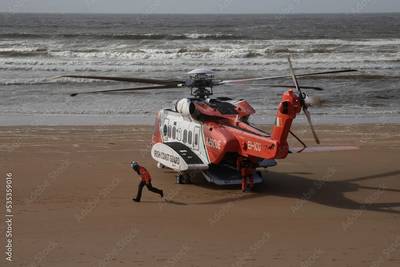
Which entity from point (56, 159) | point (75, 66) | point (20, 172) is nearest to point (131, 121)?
point (56, 159)

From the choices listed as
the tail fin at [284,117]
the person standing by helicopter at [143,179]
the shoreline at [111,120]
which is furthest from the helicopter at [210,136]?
the shoreline at [111,120]

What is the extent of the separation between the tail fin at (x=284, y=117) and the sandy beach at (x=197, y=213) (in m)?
1.50

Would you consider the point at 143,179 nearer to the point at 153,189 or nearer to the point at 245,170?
the point at 153,189

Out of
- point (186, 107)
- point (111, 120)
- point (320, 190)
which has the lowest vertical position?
point (111, 120)

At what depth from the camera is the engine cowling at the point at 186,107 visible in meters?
15.7

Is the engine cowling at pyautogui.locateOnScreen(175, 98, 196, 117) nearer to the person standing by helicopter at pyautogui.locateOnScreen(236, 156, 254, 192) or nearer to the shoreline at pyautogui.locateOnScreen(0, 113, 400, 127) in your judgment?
the person standing by helicopter at pyautogui.locateOnScreen(236, 156, 254, 192)

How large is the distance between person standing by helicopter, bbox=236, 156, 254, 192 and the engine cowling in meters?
1.68

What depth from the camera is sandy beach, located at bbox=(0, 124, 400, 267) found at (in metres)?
11.5

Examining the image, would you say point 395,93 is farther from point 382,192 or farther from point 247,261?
point 247,261

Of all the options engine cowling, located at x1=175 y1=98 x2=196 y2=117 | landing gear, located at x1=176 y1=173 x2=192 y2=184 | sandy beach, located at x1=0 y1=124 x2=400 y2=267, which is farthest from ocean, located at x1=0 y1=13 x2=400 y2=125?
sandy beach, located at x1=0 y1=124 x2=400 y2=267

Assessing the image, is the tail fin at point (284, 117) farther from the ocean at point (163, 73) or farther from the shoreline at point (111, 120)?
the shoreline at point (111, 120)

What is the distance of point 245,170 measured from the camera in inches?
595

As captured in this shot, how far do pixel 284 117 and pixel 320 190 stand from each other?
335 centimetres

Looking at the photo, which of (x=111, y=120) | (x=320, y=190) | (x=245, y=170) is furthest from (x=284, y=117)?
(x=111, y=120)
